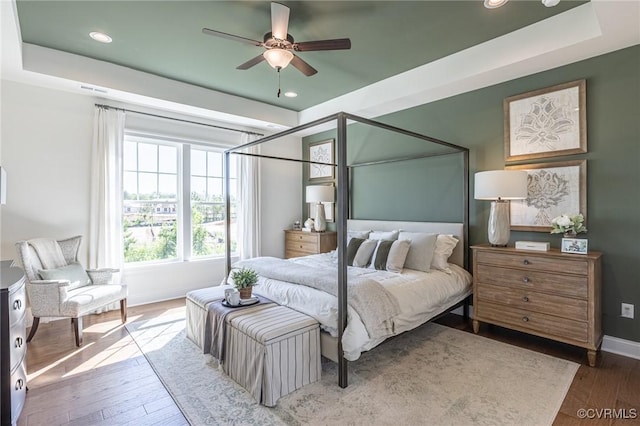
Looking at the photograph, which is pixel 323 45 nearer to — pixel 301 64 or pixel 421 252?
pixel 301 64

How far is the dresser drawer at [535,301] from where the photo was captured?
2613 mm

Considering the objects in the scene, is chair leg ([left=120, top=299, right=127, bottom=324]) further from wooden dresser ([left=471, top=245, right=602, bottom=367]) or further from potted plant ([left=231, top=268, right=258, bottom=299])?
wooden dresser ([left=471, top=245, right=602, bottom=367])

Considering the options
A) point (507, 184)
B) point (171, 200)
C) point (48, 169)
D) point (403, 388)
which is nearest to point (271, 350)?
point (403, 388)

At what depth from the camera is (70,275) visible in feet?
11.1

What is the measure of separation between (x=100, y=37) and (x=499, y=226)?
442 centimetres

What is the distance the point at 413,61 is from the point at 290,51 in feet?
5.24

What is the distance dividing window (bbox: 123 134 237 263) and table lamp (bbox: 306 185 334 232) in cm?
136

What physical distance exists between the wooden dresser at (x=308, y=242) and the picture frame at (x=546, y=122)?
281 cm

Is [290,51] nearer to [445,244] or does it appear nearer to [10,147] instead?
[445,244]

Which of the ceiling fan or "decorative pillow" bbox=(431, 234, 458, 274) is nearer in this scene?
the ceiling fan

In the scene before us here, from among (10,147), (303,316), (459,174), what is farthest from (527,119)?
(10,147)

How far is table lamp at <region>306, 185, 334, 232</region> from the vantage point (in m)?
5.21

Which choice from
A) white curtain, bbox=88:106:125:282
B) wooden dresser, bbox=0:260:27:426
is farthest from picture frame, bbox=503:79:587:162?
white curtain, bbox=88:106:125:282

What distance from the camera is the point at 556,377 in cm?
242
